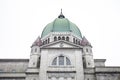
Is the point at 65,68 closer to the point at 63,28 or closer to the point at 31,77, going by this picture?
the point at 31,77

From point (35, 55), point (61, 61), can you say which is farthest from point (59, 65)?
point (35, 55)

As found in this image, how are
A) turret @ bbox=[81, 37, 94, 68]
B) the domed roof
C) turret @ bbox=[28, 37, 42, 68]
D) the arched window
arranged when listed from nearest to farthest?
the arched window
turret @ bbox=[28, 37, 42, 68]
turret @ bbox=[81, 37, 94, 68]
the domed roof

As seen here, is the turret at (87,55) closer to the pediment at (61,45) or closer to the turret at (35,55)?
the pediment at (61,45)

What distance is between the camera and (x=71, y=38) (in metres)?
49.1

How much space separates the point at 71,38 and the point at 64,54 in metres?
9.52

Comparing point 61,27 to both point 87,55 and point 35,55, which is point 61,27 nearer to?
point 87,55

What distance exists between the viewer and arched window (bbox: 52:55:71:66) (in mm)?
39094

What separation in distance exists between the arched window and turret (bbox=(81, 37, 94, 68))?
5373 millimetres

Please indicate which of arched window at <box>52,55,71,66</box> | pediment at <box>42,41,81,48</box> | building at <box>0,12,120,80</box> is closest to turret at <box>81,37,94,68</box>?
building at <box>0,12,120,80</box>

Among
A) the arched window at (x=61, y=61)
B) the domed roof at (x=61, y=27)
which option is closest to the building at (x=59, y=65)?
the arched window at (x=61, y=61)

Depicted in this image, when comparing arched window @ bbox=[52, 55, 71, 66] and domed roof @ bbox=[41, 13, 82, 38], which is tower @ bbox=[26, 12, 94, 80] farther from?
domed roof @ bbox=[41, 13, 82, 38]

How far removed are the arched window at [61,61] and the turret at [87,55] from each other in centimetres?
537

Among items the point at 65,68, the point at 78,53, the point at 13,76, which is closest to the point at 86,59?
the point at 78,53

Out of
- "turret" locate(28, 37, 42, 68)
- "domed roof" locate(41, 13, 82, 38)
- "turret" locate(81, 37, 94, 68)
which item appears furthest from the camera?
"domed roof" locate(41, 13, 82, 38)
